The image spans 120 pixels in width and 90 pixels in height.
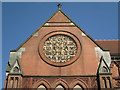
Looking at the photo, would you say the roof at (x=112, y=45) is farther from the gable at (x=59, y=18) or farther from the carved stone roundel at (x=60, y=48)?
the gable at (x=59, y=18)

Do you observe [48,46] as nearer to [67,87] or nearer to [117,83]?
[67,87]

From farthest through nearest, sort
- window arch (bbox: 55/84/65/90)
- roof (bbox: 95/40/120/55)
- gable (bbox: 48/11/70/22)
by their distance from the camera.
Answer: roof (bbox: 95/40/120/55) → gable (bbox: 48/11/70/22) → window arch (bbox: 55/84/65/90)

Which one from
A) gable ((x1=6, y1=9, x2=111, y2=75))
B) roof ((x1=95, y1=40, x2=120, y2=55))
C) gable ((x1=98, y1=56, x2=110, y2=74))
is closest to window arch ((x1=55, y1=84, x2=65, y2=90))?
gable ((x1=6, y1=9, x2=111, y2=75))

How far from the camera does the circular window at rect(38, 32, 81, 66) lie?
54.5 feet

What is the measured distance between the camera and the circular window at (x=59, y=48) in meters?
16.6

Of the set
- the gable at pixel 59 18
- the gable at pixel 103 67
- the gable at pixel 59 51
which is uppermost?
the gable at pixel 59 18

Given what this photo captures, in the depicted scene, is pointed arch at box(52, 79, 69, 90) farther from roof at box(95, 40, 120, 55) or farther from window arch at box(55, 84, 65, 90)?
roof at box(95, 40, 120, 55)

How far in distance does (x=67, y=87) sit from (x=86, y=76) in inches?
77.4


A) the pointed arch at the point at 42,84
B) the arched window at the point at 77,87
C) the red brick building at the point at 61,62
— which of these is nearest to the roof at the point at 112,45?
the red brick building at the point at 61,62

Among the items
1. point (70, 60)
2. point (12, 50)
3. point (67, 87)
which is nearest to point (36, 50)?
point (12, 50)

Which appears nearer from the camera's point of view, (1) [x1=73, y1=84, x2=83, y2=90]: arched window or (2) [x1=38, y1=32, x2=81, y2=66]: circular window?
(1) [x1=73, y1=84, x2=83, y2=90]: arched window

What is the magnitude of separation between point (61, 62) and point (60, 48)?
5.06 feet

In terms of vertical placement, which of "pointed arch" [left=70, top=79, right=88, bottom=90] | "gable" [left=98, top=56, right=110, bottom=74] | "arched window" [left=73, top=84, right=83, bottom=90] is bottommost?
"arched window" [left=73, top=84, right=83, bottom=90]

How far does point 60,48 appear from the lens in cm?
1731
